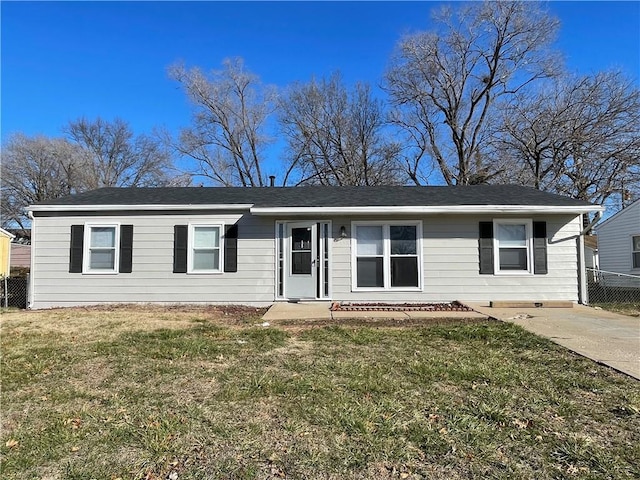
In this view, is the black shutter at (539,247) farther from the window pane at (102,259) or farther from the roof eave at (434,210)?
the window pane at (102,259)

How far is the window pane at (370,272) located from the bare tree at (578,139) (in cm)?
1684

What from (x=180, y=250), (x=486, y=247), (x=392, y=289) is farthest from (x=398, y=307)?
(x=180, y=250)

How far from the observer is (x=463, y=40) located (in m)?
24.0

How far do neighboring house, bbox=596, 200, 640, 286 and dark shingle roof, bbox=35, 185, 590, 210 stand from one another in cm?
910

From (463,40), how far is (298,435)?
86.3ft

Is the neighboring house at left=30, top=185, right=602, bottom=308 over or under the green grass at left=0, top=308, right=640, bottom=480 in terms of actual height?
over

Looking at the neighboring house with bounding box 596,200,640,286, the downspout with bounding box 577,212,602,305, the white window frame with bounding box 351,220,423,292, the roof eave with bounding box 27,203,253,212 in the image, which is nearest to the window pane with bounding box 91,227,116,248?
the roof eave with bounding box 27,203,253,212

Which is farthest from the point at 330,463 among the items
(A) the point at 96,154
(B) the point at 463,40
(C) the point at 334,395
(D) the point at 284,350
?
(A) the point at 96,154

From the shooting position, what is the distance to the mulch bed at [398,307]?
8.83 meters

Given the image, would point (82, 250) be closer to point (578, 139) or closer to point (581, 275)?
point (581, 275)

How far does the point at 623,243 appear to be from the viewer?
58.3 ft

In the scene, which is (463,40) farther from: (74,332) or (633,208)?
(74,332)

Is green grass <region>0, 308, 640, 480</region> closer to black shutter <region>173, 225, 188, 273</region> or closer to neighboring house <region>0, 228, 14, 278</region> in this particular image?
black shutter <region>173, 225, 188, 273</region>

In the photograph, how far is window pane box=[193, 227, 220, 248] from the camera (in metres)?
10.1
